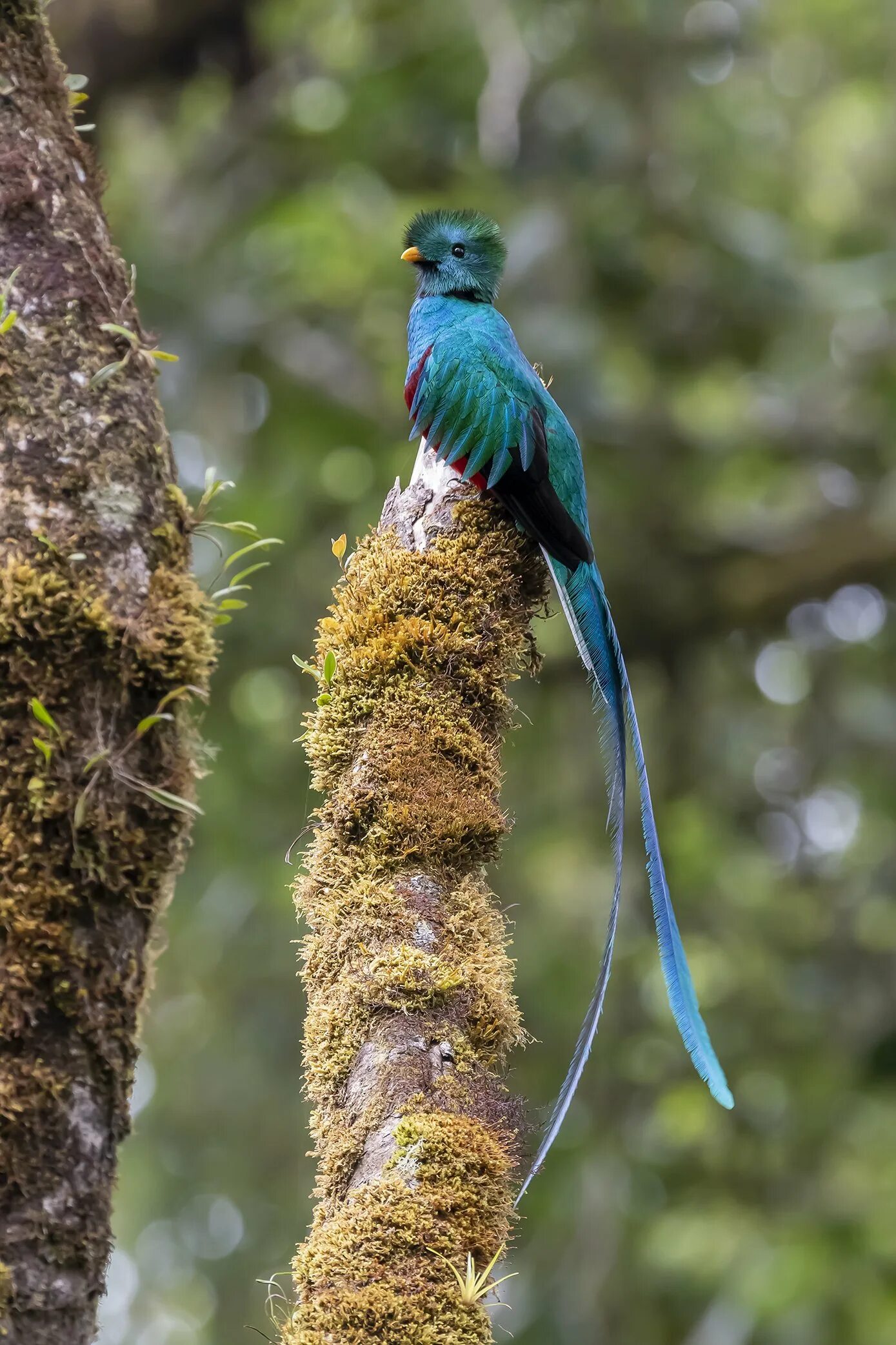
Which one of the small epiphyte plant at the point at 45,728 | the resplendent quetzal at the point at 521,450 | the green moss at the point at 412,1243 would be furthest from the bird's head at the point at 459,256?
the green moss at the point at 412,1243

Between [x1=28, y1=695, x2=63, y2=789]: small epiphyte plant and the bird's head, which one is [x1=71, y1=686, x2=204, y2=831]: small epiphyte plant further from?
the bird's head

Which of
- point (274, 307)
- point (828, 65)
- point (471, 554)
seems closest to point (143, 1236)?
point (274, 307)

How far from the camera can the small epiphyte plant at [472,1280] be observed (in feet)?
5.68

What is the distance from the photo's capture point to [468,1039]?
76.2 inches

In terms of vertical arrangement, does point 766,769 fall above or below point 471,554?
above

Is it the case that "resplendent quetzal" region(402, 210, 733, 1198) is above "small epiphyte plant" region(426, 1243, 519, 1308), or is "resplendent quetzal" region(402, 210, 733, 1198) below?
above

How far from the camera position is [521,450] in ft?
8.88

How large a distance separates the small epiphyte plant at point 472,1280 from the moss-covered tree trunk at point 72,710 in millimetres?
415

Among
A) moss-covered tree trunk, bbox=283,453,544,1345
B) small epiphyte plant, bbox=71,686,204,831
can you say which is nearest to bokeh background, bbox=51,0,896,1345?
moss-covered tree trunk, bbox=283,453,544,1345

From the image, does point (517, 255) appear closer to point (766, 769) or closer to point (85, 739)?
point (766, 769)

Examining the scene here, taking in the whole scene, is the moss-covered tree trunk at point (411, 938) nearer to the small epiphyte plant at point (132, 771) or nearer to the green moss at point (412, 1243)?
the green moss at point (412, 1243)

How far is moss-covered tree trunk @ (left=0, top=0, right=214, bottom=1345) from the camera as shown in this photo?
162 centimetres

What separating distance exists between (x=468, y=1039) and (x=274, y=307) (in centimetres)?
490

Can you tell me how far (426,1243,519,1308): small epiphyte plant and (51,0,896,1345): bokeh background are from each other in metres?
4.13
